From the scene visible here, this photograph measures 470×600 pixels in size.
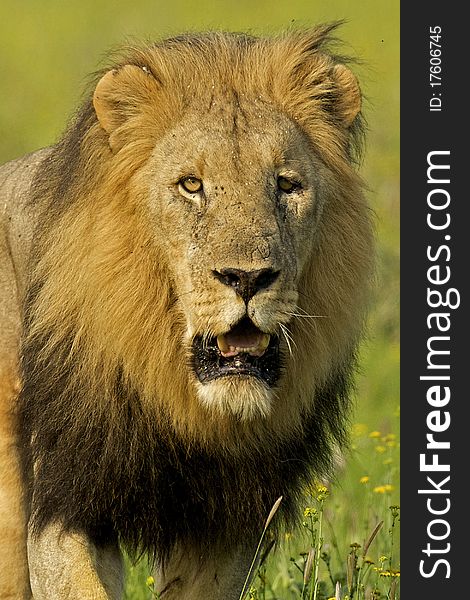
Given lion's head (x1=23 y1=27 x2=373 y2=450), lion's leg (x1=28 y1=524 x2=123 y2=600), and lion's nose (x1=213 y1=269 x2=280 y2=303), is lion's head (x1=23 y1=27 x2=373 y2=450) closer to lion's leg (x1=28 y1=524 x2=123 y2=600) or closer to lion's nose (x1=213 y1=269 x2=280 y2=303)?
lion's nose (x1=213 y1=269 x2=280 y2=303)

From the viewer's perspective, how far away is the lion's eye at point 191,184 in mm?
4758

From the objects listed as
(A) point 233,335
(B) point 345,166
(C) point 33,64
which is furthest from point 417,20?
(C) point 33,64

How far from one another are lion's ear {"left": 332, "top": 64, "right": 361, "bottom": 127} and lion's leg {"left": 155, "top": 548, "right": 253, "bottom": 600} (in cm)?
159

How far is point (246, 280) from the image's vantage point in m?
4.44

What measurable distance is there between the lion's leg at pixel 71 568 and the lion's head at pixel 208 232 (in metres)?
0.50

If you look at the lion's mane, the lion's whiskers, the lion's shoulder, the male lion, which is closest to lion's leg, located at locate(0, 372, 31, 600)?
the male lion

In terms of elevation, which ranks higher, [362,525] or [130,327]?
[130,327]

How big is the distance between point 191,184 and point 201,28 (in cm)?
643

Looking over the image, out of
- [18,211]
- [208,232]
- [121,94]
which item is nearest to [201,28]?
[18,211]

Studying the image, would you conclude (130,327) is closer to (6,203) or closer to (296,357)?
(296,357)

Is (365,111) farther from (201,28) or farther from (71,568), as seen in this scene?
(71,568)

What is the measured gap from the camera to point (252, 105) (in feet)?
16.4

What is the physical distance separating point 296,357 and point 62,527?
0.96 metres

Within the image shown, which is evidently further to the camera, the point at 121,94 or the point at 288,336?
the point at 121,94
